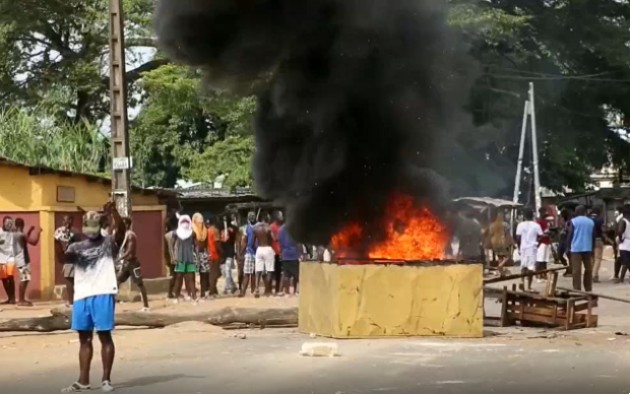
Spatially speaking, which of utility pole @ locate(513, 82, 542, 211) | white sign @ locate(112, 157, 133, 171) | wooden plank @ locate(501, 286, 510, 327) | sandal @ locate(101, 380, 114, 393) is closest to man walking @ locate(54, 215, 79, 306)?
white sign @ locate(112, 157, 133, 171)

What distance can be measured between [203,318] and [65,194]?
7.07 m

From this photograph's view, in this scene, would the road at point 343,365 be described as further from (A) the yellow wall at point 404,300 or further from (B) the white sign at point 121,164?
(B) the white sign at point 121,164

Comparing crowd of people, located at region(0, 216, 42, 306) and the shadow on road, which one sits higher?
crowd of people, located at region(0, 216, 42, 306)

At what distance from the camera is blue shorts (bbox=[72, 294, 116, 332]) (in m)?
8.91

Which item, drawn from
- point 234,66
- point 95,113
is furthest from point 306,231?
point 95,113

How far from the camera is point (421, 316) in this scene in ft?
40.5

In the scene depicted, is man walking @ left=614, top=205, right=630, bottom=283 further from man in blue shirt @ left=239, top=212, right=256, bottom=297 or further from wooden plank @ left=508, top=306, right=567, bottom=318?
wooden plank @ left=508, top=306, right=567, bottom=318

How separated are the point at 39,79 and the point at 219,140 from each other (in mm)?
7295

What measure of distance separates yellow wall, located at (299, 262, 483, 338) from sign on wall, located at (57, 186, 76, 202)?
9076mm

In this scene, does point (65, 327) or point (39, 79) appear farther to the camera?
point (39, 79)

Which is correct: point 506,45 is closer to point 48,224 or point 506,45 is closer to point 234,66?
point 48,224

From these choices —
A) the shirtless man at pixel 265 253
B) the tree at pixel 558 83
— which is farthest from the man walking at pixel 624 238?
the tree at pixel 558 83

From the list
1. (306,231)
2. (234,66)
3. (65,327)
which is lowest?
(65,327)

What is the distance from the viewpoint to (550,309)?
13.5m
